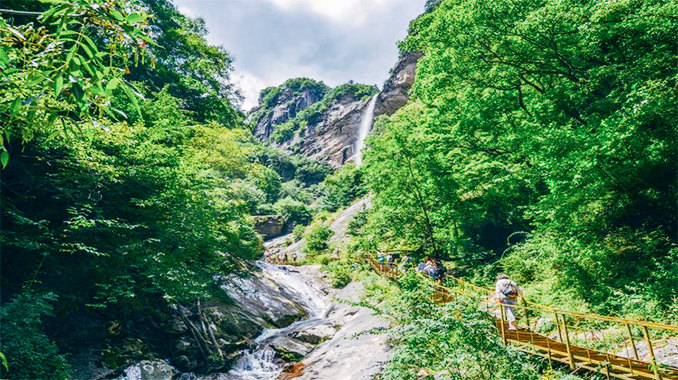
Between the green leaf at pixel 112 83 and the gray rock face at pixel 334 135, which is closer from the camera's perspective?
the green leaf at pixel 112 83

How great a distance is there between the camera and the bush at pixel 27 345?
6.55m

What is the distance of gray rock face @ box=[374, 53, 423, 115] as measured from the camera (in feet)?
176

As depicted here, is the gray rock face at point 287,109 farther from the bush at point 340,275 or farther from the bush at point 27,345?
the bush at point 27,345

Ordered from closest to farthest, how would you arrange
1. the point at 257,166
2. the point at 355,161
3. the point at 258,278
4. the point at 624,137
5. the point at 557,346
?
the point at 557,346, the point at 624,137, the point at 258,278, the point at 257,166, the point at 355,161

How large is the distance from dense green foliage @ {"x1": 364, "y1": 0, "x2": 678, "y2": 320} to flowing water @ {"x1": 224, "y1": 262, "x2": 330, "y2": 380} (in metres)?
6.79

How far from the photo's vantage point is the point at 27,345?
6668 mm

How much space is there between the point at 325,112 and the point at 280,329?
7191cm

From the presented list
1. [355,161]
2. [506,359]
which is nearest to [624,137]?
[506,359]

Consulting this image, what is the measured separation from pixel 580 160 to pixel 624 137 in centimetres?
94

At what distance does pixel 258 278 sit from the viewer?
20250 millimetres

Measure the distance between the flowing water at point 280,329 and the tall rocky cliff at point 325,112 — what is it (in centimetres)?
3033

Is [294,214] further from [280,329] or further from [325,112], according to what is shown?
[325,112]

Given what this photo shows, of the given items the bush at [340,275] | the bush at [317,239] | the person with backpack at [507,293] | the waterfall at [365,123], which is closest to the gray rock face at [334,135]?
the waterfall at [365,123]

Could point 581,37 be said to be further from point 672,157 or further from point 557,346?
point 557,346
